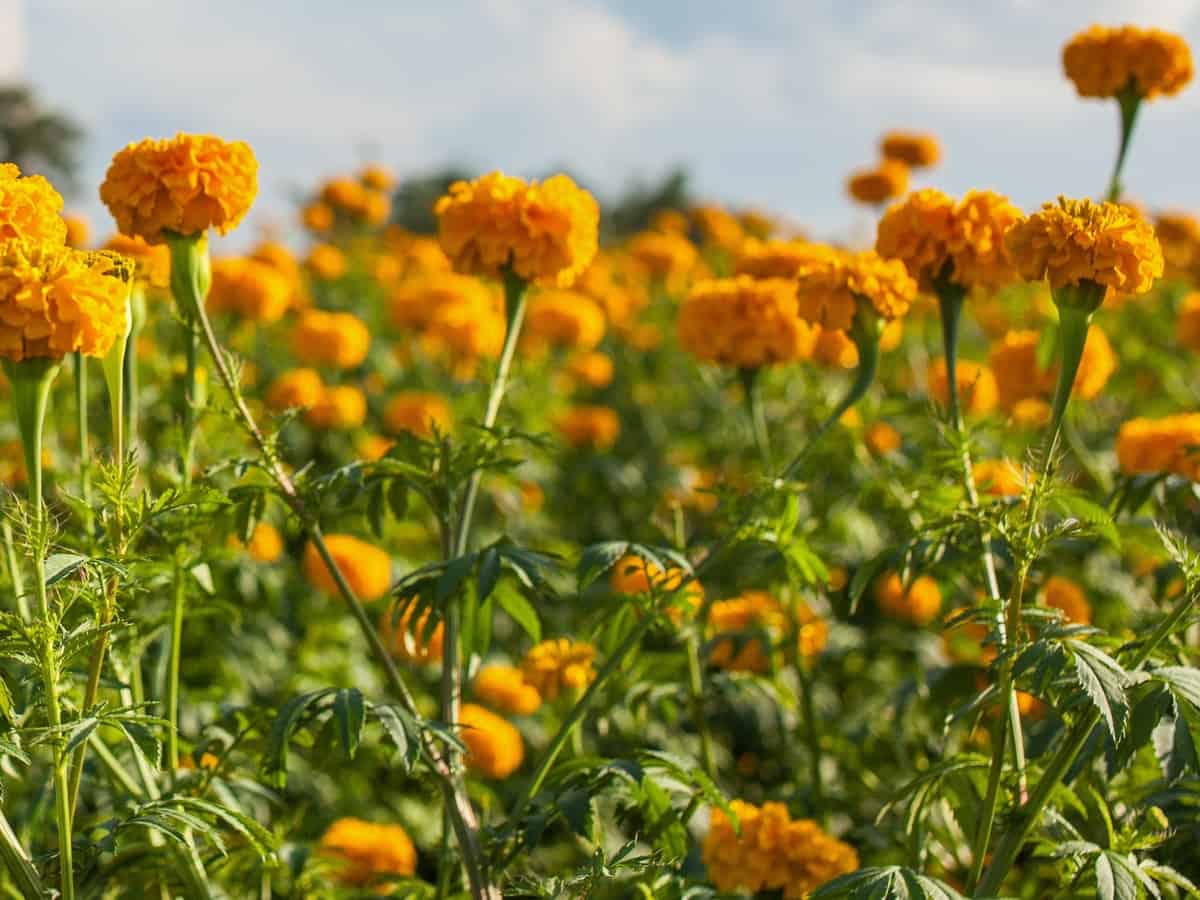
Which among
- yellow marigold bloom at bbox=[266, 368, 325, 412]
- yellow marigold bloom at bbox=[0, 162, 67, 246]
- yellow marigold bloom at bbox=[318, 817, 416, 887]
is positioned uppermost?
yellow marigold bloom at bbox=[0, 162, 67, 246]

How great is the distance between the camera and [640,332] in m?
7.50

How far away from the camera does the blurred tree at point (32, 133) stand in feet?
92.4

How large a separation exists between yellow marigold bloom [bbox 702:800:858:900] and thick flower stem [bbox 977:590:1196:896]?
554 mm

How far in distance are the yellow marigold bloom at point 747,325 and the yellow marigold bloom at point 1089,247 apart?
1014 mm

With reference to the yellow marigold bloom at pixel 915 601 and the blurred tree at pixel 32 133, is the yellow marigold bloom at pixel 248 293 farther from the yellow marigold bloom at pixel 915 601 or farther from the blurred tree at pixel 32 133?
the blurred tree at pixel 32 133

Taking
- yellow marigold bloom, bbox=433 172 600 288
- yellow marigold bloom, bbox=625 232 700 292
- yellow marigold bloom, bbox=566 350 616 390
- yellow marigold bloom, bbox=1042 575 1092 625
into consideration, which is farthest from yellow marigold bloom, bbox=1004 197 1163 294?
yellow marigold bloom, bbox=625 232 700 292

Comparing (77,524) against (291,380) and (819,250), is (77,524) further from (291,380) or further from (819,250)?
(291,380)

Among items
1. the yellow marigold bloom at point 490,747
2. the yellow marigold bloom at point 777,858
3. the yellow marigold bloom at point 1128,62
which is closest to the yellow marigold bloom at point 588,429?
the yellow marigold bloom at point 490,747

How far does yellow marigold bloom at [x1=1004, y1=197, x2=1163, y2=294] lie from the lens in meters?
2.09

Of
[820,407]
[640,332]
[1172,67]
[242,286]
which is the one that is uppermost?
[1172,67]

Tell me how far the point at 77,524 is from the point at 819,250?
1.78 m

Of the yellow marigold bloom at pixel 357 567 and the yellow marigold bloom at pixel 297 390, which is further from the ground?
the yellow marigold bloom at pixel 297 390

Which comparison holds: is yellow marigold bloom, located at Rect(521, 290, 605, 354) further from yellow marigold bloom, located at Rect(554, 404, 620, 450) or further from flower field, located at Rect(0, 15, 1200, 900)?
flower field, located at Rect(0, 15, 1200, 900)

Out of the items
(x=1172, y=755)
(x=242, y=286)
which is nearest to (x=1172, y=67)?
(x=1172, y=755)
